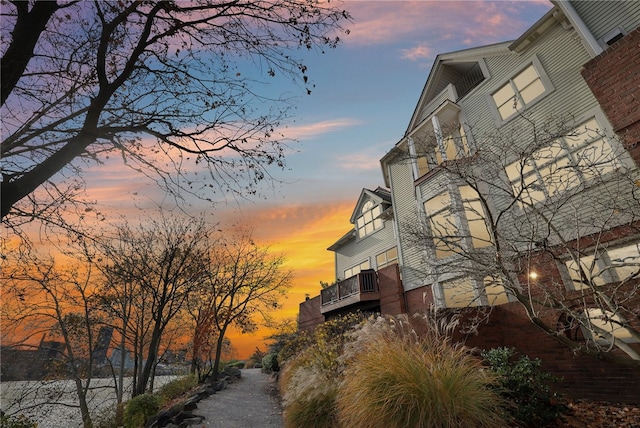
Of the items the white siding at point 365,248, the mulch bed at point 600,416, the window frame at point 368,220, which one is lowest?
the mulch bed at point 600,416

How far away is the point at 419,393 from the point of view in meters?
4.24

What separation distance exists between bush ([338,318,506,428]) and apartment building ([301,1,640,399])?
4.82ft

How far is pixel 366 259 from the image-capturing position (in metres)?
19.7

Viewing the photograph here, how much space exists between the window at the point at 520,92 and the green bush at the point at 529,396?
8.67 meters

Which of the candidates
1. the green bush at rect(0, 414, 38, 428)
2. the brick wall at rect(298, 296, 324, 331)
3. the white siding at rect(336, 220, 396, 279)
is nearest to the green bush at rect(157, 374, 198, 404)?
the green bush at rect(0, 414, 38, 428)

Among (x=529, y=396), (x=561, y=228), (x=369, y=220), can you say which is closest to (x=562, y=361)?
(x=561, y=228)

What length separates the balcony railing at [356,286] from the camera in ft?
54.2

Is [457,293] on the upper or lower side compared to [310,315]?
lower

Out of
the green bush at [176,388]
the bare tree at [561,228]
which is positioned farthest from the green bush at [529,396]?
the green bush at [176,388]

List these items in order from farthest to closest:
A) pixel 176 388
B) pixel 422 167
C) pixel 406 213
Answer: pixel 406 213, pixel 176 388, pixel 422 167

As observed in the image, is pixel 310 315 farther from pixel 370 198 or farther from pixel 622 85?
pixel 622 85

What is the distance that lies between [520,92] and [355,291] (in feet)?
38.8

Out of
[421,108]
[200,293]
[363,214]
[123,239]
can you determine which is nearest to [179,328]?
[200,293]

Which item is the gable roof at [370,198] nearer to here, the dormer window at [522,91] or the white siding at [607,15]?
the dormer window at [522,91]
